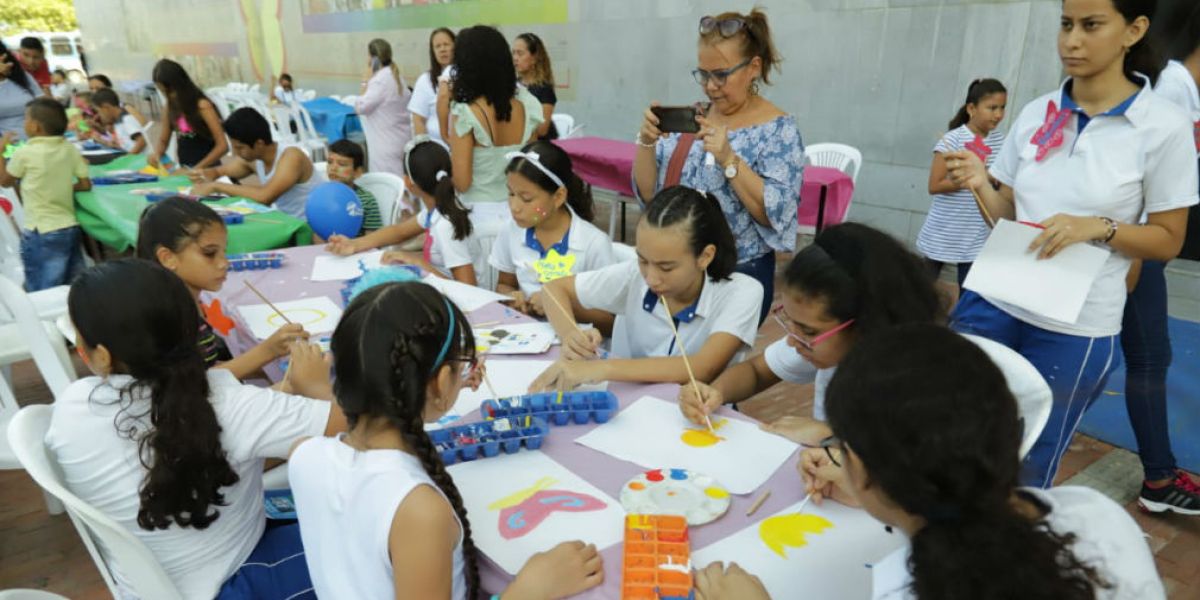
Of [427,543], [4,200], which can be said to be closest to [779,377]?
[427,543]

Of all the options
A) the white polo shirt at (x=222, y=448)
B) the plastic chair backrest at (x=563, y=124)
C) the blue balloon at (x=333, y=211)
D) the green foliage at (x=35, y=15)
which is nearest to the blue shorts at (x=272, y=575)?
the white polo shirt at (x=222, y=448)

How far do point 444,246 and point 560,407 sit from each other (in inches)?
54.6

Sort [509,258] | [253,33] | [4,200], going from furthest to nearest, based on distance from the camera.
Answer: [253,33] < [4,200] < [509,258]

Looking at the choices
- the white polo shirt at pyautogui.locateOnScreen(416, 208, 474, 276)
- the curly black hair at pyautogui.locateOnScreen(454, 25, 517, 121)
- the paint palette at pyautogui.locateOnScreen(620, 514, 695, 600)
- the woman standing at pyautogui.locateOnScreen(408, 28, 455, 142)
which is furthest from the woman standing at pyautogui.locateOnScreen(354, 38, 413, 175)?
the paint palette at pyautogui.locateOnScreen(620, 514, 695, 600)

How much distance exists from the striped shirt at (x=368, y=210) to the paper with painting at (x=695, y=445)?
2.31m

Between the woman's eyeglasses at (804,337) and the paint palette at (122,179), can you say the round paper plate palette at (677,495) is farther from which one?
the paint palette at (122,179)

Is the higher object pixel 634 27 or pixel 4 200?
pixel 634 27

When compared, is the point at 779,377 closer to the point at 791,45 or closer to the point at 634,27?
the point at 791,45

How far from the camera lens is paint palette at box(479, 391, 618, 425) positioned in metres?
1.32

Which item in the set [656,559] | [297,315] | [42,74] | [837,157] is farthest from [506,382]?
[42,74]

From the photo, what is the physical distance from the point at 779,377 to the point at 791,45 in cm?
374

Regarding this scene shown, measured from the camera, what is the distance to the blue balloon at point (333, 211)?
2830mm

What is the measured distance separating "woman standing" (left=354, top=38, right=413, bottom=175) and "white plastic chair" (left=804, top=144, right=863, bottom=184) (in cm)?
324

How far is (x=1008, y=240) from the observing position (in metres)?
1.49
